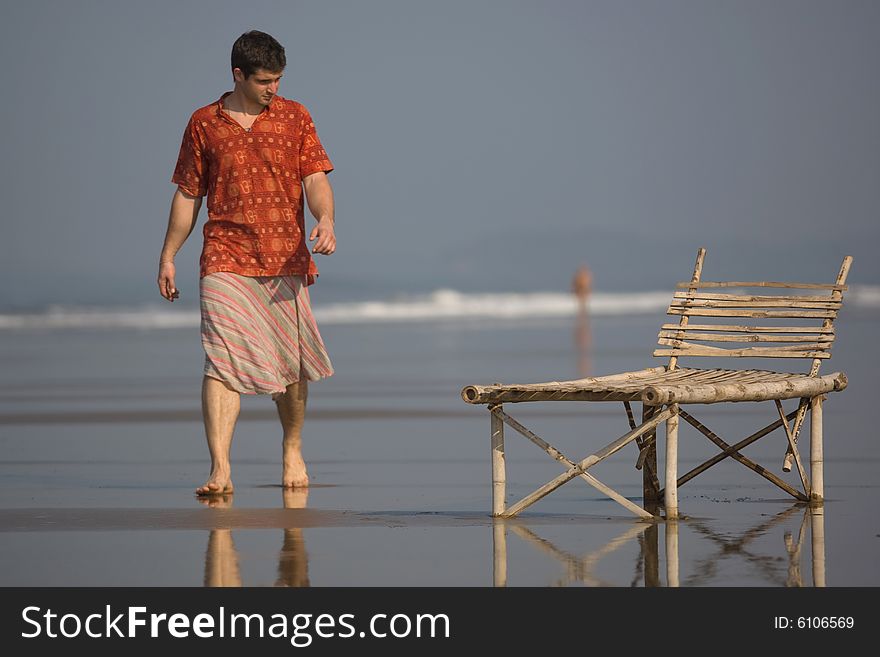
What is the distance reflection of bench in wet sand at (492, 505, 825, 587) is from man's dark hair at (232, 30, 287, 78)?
2.37 meters

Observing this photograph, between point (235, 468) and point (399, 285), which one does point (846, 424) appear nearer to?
point (235, 468)

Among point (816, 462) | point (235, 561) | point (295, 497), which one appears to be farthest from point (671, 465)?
point (295, 497)

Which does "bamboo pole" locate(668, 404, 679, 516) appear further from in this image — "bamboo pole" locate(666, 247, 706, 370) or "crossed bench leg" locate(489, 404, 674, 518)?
"bamboo pole" locate(666, 247, 706, 370)

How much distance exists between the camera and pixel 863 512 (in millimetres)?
5879

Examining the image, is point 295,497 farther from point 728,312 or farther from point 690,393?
point 728,312

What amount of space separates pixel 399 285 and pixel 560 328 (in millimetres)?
38899

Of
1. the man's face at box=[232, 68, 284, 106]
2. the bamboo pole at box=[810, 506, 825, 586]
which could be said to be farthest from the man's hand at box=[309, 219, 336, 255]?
the bamboo pole at box=[810, 506, 825, 586]

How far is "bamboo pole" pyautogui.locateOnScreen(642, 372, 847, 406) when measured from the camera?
212 inches

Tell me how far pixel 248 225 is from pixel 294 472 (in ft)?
3.79

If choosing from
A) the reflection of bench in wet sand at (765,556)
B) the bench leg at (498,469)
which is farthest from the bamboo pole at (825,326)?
the bench leg at (498,469)

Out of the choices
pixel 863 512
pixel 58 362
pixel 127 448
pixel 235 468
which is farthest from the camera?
pixel 58 362

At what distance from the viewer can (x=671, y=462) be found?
5.48 m

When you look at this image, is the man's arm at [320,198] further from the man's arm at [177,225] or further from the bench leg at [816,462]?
the bench leg at [816,462]
